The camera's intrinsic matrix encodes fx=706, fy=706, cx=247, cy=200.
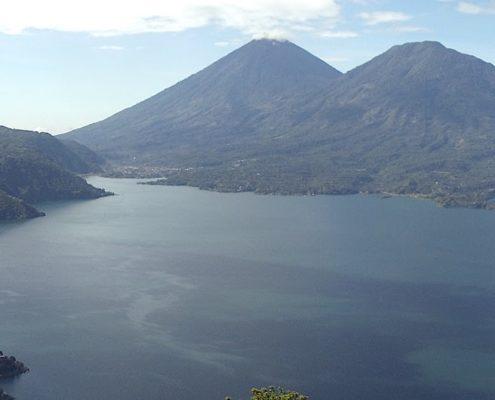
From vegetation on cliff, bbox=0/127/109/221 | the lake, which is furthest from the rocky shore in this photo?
vegetation on cliff, bbox=0/127/109/221

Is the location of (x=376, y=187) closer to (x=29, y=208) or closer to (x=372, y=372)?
(x=29, y=208)

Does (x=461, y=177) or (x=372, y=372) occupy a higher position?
(x=461, y=177)

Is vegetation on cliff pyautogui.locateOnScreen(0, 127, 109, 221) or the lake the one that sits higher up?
vegetation on cliff pyautogui.locateOnScreen(0, 127, 109, 221)

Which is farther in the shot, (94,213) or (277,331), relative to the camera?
(94,213)

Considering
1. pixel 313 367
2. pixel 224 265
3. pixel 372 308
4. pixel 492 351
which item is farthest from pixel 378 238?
pixel 313 367

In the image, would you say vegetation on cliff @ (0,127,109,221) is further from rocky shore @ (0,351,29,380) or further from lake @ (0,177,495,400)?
rocky shore @ (0,351,29,380)

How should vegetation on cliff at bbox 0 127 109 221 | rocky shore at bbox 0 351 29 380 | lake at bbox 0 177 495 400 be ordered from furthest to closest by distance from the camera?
1. vegetation on cliff at bbox 0 127 109 221
2. lake at bbox 0 177 495 400
3. rocky shore at bbox 0 351 29 380

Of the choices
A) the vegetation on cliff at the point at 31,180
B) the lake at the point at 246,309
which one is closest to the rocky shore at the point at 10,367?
the lake at the point at 246,309

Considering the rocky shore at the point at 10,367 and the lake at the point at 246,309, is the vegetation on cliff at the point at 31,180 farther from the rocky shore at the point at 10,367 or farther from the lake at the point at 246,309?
the rocky shore at the point at 10,367

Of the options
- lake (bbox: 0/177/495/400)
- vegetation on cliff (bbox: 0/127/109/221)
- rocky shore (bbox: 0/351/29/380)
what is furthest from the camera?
vegetation on cliff (bbox: 0/127/109/221)
